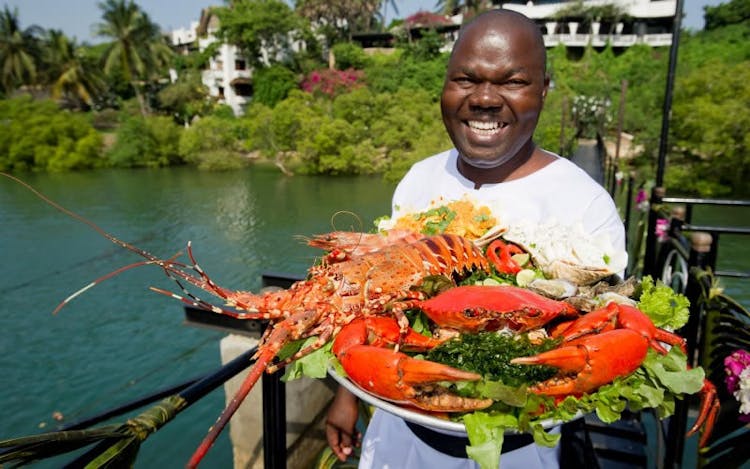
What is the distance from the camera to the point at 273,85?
39312mm

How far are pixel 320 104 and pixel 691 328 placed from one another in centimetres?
3139

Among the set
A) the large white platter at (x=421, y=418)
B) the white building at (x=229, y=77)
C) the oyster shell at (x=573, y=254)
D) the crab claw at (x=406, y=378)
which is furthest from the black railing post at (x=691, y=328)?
the white building at (x=229, y=77)

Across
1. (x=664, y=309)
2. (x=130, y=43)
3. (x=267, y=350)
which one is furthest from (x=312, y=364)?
(x=130, y=43)

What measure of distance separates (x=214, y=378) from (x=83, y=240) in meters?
19.5

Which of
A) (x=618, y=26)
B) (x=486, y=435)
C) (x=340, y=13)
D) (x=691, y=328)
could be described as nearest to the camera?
(x=486, y=435)

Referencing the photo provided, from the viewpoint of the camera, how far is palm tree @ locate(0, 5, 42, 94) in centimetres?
4081

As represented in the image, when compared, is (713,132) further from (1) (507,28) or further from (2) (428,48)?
(2) (428,48)

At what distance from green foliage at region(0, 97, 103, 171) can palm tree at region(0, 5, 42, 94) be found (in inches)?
432

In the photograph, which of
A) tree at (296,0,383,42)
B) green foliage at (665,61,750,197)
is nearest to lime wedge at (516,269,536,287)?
green foliage at (665,61,750,197)

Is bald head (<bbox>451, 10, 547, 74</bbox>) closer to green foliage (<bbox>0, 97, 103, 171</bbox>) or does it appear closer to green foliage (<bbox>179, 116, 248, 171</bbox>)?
green foliage (<bbox>179, 116, 248, 171</bbox>)

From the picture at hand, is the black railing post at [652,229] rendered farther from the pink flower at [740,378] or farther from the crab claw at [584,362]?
the crab claw at [584,362]

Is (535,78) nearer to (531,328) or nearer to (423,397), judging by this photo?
(531,328)

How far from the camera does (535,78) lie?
190cm

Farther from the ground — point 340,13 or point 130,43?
point 340,13
